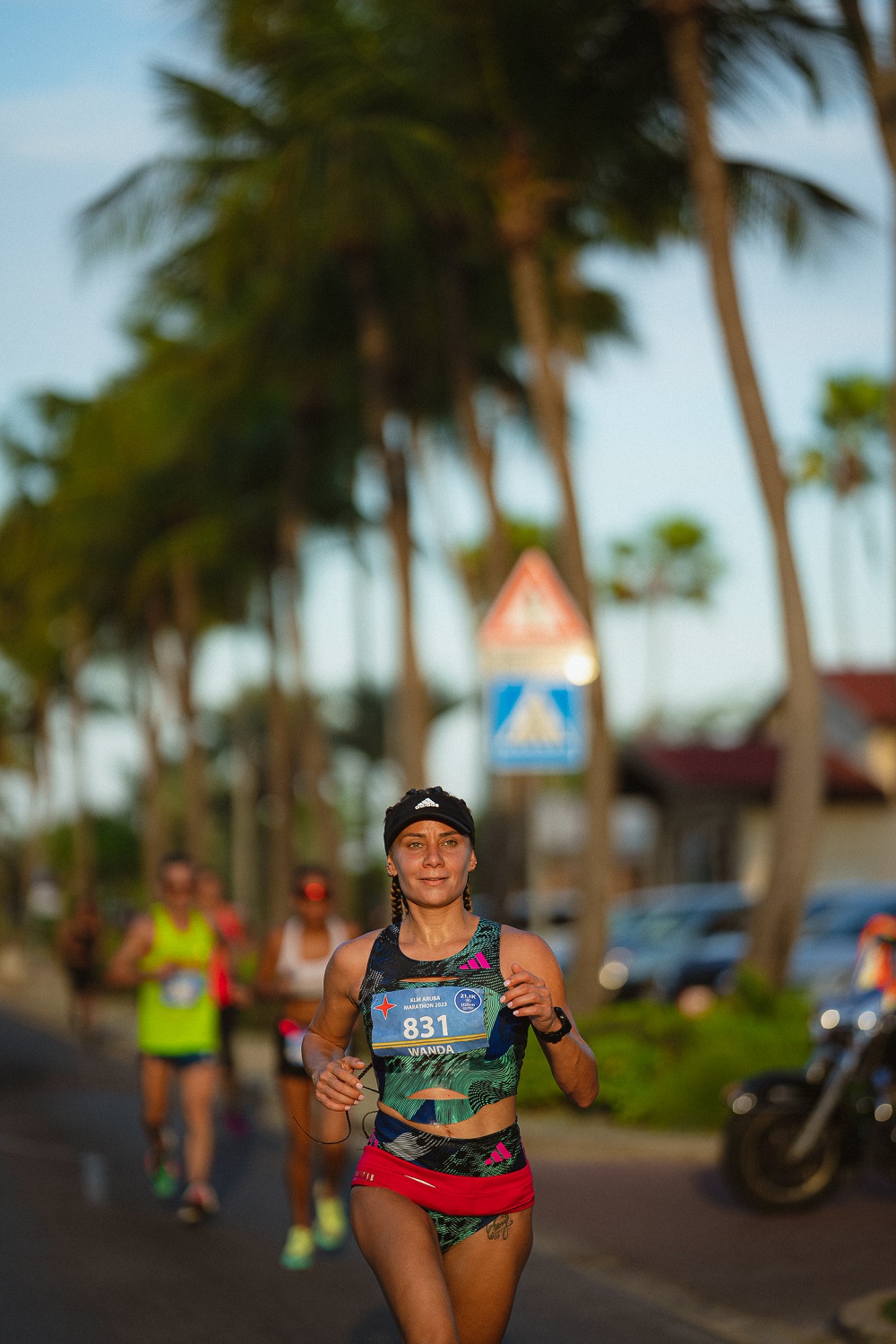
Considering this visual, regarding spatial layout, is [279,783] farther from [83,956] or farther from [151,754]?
[151,754]

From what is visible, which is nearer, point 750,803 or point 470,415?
point 470,415

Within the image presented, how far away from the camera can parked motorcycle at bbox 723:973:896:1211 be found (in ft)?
31.6

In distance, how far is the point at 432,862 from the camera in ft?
15.4

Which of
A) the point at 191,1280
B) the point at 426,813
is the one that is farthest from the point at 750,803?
the point at 426,813

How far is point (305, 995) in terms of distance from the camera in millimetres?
9664

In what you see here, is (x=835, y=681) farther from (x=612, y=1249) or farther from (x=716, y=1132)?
(x=612, y=1249)

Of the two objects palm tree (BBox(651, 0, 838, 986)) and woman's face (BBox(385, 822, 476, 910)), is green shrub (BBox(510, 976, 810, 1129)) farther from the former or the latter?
woman's face (BBox(385, 822, 476, 910))

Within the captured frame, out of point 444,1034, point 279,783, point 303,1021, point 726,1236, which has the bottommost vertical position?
point 726,1236

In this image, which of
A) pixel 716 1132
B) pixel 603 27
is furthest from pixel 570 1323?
pixel 603 27

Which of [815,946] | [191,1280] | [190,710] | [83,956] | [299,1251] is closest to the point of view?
Answer: [191,1280]

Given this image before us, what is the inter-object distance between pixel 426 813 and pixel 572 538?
42.7 ft

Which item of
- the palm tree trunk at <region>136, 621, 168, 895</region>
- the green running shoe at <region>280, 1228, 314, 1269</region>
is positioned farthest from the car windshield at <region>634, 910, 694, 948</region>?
the palm tree trunk at <region>136, 621, 168, 895</region>

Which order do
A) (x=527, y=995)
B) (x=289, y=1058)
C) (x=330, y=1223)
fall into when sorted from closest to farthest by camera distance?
(x=527, y=995)
(x=289, y=1058)
(x=330, y=1223)

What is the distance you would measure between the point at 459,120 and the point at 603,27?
232 centimetres
